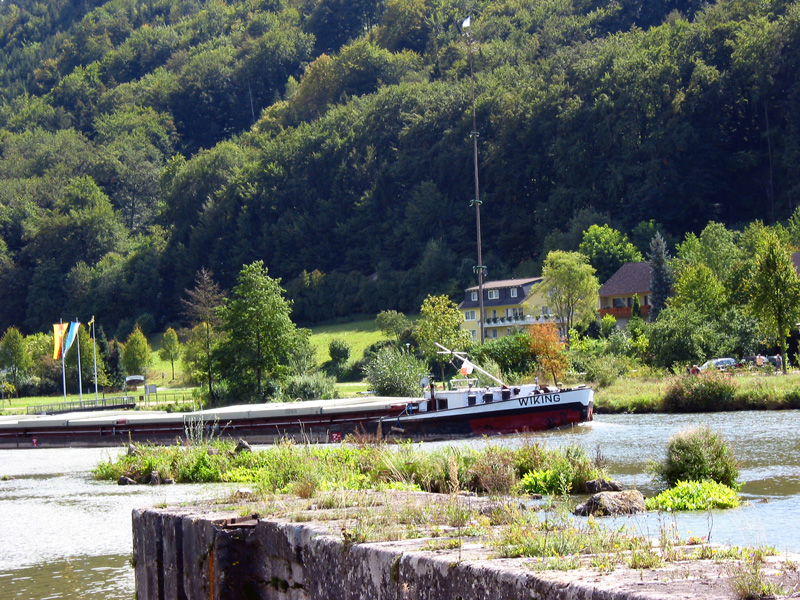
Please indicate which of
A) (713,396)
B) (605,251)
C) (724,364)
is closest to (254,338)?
(724,364)

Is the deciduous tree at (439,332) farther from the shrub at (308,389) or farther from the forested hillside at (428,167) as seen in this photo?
the forested hillside at (428,167)

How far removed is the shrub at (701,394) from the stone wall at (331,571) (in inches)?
1314

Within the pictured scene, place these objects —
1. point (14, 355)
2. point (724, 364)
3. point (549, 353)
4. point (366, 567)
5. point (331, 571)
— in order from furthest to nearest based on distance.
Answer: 1. point (14, 355)
2. point (549, 353)
3. point (724, 364)
4. point (331, 571)
5. point (366, 567)

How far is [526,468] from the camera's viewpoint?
18.7m

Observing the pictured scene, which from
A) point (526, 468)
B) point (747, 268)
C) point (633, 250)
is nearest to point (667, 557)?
point (526, 468)

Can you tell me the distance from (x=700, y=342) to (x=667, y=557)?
159 feet

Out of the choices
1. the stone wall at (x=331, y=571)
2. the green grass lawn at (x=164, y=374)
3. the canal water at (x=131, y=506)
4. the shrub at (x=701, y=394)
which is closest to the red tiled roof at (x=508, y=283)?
the green grass lawn at (x=164, y=374)

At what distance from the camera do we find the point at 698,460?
18484mm

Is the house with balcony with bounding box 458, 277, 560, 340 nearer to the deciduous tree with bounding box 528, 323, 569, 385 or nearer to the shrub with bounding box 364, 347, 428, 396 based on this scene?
the deciduous tree with bounding box 528, 323, 569, 385

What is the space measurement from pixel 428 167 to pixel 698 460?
9935 cm

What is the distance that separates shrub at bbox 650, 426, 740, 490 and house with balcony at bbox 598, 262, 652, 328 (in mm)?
65426

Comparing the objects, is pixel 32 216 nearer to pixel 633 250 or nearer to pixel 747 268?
pixel 633 250

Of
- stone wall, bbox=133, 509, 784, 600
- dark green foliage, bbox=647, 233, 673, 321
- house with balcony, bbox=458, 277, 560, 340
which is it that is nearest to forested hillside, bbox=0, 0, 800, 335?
house with balcony, bbox=458, 277, 560, 340

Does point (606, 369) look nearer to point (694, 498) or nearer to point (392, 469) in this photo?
point (694, 498)
